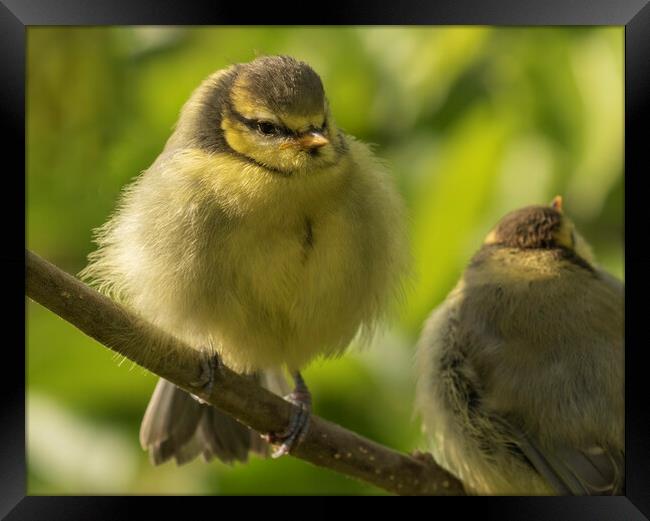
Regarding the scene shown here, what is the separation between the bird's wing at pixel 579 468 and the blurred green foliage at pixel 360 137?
1.57 ft

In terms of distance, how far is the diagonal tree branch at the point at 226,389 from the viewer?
2.86 m

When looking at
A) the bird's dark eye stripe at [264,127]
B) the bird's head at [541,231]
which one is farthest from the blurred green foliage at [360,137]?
the bird's dark eye stripe at [264,127]

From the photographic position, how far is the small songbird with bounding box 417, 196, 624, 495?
3523 mm

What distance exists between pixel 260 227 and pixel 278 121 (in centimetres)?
29

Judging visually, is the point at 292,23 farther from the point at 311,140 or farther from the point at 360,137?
the point at 360,137

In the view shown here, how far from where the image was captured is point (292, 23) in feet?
10.8

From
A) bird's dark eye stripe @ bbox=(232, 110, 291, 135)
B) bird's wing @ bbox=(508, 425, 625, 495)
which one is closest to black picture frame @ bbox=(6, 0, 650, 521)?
bird's wing @ bbox=(508, 425, 625, 495)

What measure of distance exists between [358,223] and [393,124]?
928 millimetres

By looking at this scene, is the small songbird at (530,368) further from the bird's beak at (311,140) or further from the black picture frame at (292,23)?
the bird's beak at (311,140)

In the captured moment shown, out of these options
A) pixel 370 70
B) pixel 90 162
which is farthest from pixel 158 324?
pixel 370 70

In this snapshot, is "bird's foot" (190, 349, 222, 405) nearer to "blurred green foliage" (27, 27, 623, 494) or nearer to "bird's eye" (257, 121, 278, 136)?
"blurred green foliage" (27, 27, 623, 494)

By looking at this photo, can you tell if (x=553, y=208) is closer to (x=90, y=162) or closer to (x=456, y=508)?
(x=456, y=508)

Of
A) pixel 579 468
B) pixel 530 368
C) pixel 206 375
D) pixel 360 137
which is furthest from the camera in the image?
pixel 360 137

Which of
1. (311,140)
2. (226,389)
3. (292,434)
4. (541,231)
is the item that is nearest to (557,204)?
(541,231)
